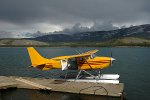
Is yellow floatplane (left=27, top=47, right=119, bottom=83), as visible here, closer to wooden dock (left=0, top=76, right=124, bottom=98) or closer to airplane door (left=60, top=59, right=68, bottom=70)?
airplane door (left=60, top=59, right=68, bottom=70)

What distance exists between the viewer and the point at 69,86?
1923 cm

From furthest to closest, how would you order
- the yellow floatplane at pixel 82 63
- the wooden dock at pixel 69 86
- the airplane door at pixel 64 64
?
the airplane door at pixel 64 64, the yellow floatplane at pixel 82 63, the wooden dock at pixel 69 86

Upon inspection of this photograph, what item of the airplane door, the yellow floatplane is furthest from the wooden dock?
the yellow floatplane

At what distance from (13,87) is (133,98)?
10765 millimetres

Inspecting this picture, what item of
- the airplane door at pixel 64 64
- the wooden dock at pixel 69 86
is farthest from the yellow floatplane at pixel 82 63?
the wooden dock at pixel 69 86

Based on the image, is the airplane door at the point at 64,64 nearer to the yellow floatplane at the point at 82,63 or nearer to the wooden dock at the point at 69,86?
the yellow floatplane at the point at 82,63

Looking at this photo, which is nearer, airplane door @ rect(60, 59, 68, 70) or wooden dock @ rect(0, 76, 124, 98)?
wooden dock @ rect(0, 76, 124, 98)

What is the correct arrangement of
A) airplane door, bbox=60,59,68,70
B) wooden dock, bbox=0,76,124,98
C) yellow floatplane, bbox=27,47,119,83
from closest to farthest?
1. wooden dock, bbox=0,76,124,98
2. yellow floatplane, bbox=27,47,119,83
3. airplane door, bbox=60,59,68,70

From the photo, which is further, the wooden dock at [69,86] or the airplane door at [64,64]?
the airplane door at [64,64]

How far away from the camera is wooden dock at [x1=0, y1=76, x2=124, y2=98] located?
1746 centimetres

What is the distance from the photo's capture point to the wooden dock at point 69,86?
17462 mm

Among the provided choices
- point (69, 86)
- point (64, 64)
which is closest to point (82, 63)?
point (64, 64)

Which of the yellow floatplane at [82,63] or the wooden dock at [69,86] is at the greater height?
the yellow floatplane at [82,63]

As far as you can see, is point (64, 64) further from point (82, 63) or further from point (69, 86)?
point (69, 86)
